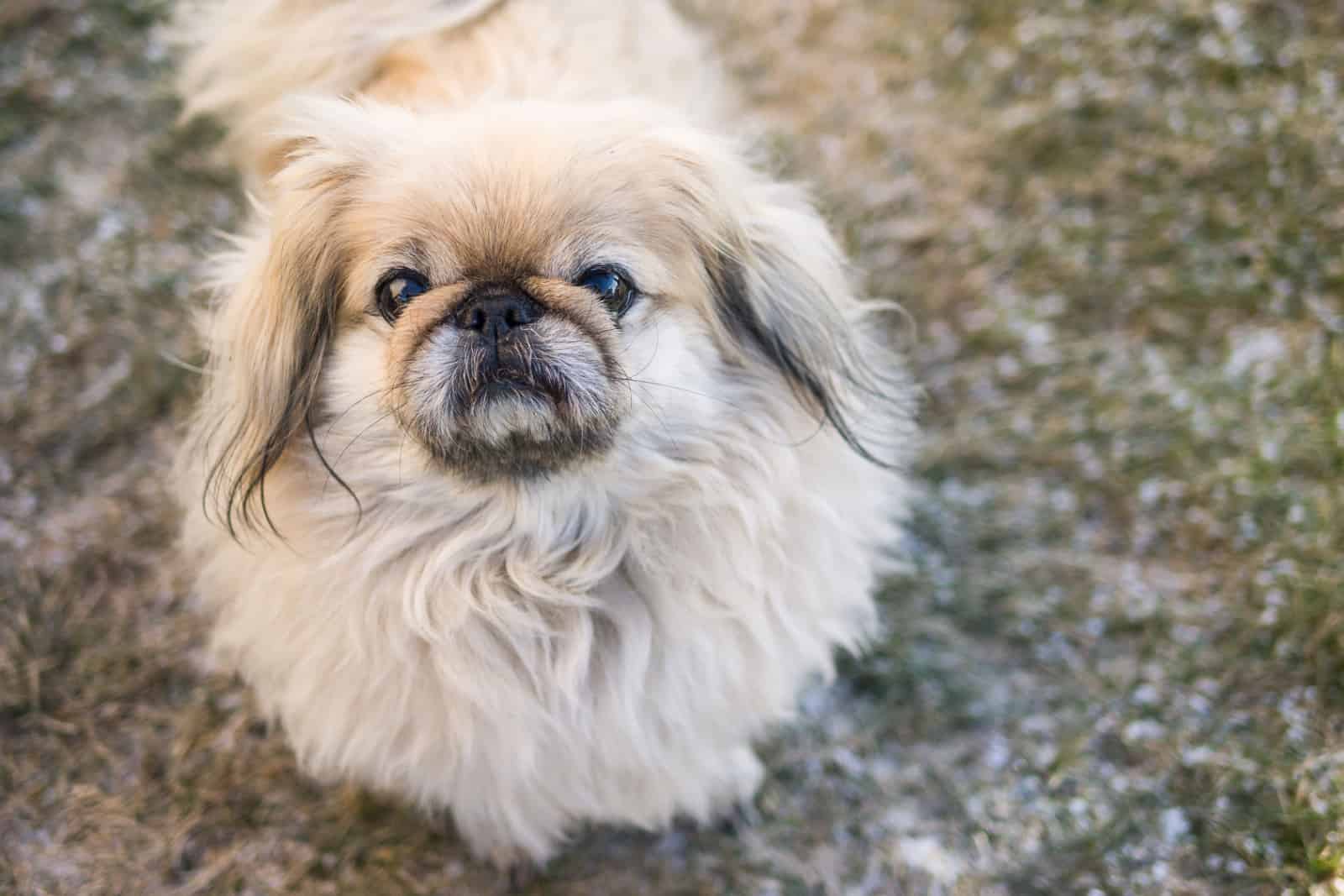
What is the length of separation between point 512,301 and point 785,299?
0.51 meters

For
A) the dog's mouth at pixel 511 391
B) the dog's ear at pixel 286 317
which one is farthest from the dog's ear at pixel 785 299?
the dog's ear at pixel 286 317

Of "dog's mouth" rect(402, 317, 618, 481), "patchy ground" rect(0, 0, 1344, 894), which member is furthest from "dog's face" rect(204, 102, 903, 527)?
"patchy ground" rect(0, 0, 1344, 894)

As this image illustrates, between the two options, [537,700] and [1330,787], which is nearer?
[537,700]

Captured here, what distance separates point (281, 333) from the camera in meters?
1.77

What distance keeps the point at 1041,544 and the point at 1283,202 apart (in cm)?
131

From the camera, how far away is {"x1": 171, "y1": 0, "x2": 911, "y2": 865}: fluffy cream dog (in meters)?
1.63

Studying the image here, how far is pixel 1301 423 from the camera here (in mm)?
2730

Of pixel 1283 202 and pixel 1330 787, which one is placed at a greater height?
pixel 1283 202

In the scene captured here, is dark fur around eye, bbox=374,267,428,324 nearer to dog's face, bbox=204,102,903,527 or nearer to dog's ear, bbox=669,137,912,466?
dog's face, bbox=204,102,903,527

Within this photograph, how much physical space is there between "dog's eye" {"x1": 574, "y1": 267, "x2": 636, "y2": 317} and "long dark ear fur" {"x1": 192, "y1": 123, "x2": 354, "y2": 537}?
420 mm

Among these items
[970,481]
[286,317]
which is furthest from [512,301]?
[970,481]

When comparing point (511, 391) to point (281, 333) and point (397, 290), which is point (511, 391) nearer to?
point (397, 290)

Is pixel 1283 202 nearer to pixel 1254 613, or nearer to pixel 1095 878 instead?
pixel 1254 613

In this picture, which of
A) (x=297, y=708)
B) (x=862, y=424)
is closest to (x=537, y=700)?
(x=297, y=708)
